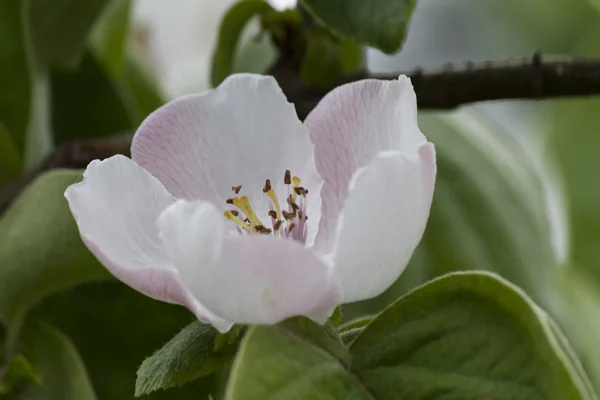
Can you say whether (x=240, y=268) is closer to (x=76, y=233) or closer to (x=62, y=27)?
(x=76, y=233)

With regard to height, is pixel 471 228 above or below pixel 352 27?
below

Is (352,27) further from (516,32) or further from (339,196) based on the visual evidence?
(516,32)

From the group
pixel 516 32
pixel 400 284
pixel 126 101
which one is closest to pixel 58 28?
pixel 126 101

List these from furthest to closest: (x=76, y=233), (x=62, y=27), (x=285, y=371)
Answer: (x=62, y=27)
(x=76, y=233)
(x=285, y=371)

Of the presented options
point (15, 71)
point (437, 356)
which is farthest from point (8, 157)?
point (437, 356)

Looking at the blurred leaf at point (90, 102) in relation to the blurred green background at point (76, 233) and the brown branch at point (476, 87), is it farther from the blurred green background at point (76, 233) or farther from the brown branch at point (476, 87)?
the brown branch at point (476, 87)

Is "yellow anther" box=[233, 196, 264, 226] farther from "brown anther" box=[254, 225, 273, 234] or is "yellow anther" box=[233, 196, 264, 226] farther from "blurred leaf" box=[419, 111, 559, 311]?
"blurred leaf" box=[419, 111, 559, 311]
